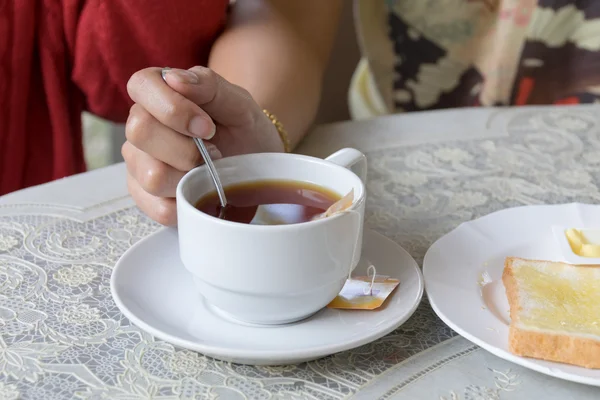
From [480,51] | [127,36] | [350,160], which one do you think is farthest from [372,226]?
[480,51]

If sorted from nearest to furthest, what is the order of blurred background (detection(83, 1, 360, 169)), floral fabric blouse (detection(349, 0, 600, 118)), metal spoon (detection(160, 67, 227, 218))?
metal spoon (detection(160, 67, 227, 218)) → floral fabric blouse (detection(349, 0, 600, 118)) → blurred background (detection(83, 1, 360, 169))

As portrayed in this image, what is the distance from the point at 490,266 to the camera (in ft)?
2.01

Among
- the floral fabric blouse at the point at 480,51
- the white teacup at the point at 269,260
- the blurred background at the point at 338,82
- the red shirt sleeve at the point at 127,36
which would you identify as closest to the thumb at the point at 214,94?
the white teacup at the point at 269,260

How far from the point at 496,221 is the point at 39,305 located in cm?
44

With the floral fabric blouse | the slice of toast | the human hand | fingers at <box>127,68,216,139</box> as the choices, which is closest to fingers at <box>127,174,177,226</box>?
the human hand

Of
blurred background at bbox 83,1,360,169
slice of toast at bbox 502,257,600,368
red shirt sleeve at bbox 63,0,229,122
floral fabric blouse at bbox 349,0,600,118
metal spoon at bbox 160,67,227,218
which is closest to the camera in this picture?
slice of toast at bbox 502,257,600,368

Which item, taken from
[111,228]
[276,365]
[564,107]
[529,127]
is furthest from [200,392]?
[564,107]

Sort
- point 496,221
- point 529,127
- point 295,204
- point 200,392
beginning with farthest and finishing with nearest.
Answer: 1. point 529,127
2. point 496,221
3. point 295,204
4. point 200,392

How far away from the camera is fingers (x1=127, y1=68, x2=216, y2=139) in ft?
1.94

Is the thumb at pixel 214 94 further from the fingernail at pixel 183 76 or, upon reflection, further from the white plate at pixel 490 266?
the white plate at pixel 490 266

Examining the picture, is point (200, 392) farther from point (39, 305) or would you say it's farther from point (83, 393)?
point (39, 305)

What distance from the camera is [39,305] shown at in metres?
0.58

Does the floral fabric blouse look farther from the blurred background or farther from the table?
the blurred background

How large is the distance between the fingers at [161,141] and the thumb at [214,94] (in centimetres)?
4
